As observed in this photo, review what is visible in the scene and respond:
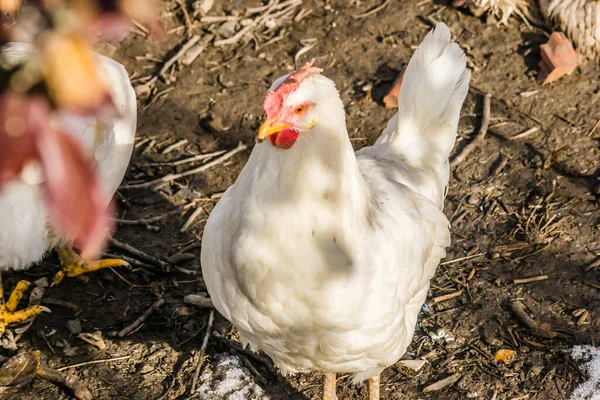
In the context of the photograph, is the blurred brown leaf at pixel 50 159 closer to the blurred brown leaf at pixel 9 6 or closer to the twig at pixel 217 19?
the blurred brown leaf at pixel 9 6

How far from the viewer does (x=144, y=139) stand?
4941 millimetres

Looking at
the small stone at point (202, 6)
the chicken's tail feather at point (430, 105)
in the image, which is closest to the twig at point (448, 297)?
the chicken's tail feather at point (430, 105)

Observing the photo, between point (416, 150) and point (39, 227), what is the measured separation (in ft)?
6.39

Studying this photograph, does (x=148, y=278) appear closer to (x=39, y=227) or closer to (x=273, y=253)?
(x=39, y=227)

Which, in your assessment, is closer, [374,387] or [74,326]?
[374,387]

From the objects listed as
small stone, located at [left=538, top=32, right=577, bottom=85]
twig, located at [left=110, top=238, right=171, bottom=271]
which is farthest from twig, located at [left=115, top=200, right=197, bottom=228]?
small stone, located at [left=538, top=32, right=577, bottom=85]

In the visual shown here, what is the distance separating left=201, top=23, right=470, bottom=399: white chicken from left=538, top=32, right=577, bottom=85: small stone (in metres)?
2.19

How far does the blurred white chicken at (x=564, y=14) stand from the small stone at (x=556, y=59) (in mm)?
93

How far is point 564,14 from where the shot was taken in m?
4.96

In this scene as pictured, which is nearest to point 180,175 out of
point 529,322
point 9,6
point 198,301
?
point 198,301

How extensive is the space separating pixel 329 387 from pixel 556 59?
2.89 metres

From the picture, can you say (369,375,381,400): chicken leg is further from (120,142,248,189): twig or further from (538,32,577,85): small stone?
(538,32,577,85): small stone

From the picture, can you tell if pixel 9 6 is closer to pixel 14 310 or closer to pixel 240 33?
pixel 14 310

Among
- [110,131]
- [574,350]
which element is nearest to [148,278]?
[110,131]
